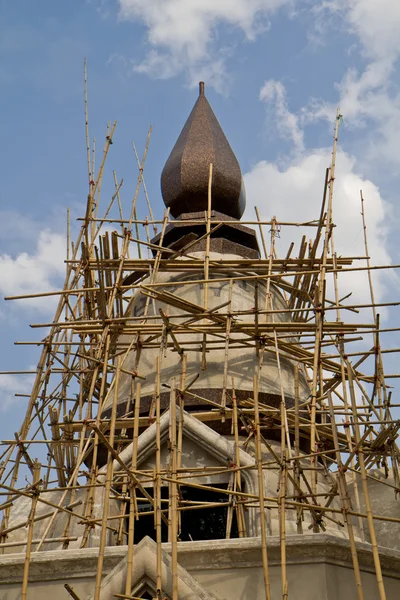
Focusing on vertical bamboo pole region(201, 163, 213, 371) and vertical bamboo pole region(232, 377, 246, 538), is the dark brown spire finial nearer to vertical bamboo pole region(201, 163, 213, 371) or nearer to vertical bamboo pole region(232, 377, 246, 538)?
vertical bamboo pole region(201, 163, 213, 371)

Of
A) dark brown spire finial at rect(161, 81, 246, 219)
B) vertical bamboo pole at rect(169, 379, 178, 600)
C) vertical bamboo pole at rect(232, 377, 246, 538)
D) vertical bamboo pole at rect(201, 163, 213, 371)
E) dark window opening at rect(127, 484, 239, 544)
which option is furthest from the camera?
dark brown spire finial at rect(161, 81, 246, 219)

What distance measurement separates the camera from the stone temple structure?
10031mm

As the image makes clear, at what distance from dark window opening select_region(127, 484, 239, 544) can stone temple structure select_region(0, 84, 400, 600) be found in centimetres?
2

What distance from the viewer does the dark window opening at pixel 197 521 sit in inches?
471

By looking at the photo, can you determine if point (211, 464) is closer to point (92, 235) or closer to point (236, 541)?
point (236, 541)

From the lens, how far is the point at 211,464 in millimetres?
12133

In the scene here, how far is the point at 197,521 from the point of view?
476 inches

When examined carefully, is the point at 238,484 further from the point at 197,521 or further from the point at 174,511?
the point at 174,511

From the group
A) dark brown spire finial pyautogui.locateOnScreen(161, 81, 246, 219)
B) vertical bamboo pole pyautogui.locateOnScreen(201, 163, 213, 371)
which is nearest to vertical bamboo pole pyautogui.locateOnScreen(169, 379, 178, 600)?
vertical bamboo pole pyautogui.locateOnScreen(201, 163, 213, 371)

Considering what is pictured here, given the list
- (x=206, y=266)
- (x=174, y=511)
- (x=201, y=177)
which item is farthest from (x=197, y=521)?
(x=201, y=177)

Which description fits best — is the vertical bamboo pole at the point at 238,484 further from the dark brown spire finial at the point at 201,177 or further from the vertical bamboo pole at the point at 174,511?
the dark brown spire finial at the point at 201,177

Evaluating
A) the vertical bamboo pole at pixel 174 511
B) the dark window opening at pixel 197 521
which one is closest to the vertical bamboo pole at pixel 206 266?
the dark window opening at pixel 197 521

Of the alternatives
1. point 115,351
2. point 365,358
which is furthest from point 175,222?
point 365,358

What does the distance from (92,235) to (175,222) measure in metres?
1.45
